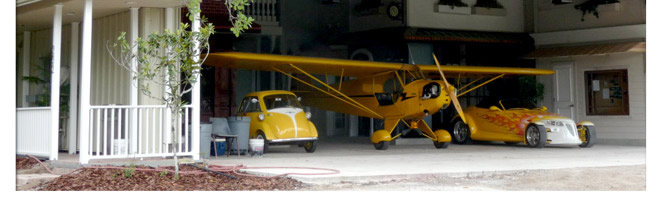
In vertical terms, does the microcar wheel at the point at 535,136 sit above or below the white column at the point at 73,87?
below

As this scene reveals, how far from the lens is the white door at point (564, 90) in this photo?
1798 centimetres

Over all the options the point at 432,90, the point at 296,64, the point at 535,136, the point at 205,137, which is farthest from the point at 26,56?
the point at 535,136

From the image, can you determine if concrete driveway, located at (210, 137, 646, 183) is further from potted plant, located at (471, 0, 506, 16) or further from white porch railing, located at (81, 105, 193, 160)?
potted plant, located at (471, 0, 506, 16)

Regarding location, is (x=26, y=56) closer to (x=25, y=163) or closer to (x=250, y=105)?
(x=25, y=163)

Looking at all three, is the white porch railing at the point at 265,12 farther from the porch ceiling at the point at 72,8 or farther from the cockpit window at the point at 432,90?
the porch ceiling at the point at 72,8

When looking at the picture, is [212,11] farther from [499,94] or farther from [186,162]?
[499,94]

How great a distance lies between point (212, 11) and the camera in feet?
48.8

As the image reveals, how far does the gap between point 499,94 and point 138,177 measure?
1382 centimetres

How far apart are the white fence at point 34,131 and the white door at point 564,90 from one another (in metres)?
13.4

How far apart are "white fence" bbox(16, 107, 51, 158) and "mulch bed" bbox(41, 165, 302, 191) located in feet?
5.61

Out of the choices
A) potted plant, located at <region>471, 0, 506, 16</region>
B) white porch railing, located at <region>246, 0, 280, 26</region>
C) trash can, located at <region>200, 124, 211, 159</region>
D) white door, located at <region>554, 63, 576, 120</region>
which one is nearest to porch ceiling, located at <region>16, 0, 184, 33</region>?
trash can, located at <region>200, 124, 211, 159</region>

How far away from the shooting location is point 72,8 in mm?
9734

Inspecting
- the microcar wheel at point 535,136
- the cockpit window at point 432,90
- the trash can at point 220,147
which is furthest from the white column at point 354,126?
the trash can at point 220,147

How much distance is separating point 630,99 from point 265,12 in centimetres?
971
